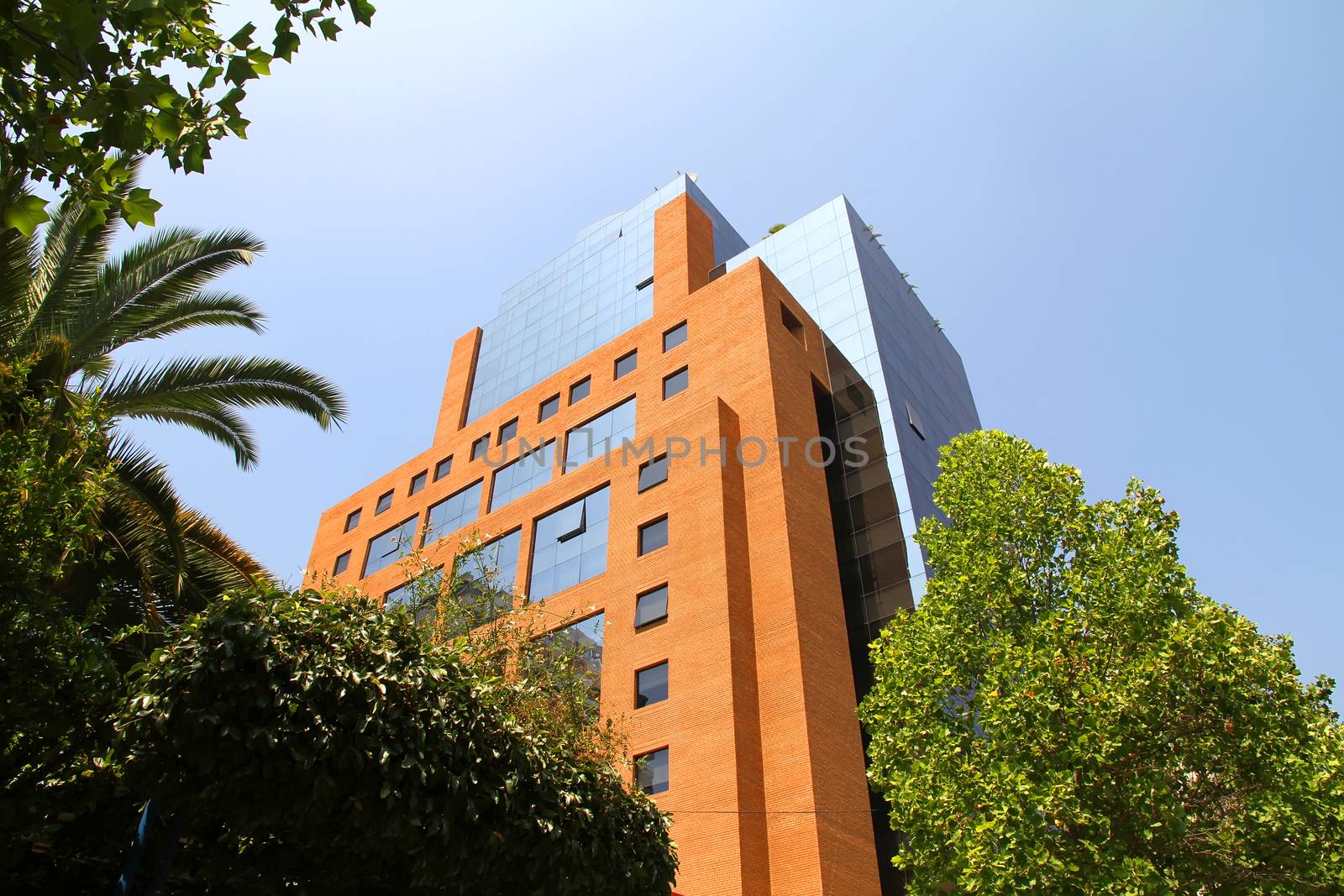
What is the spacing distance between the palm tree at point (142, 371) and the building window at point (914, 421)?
2453 centimetres

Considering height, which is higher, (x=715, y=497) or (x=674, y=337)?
(x=674, y=337)

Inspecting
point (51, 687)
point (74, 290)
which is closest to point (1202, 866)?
point (51, 687)

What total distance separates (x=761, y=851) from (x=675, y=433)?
42.8ft

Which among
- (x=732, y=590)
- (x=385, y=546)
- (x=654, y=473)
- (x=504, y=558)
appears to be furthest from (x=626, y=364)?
(x=385, y=546)

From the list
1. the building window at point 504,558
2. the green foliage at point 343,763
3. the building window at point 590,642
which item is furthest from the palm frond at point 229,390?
the building window at point 504,558

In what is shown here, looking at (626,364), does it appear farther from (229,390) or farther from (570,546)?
(229,390)

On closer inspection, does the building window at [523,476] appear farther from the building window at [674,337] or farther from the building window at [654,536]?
the building window at [654,536]

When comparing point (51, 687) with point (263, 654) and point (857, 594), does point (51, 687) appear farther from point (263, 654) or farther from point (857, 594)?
point (857, 594)

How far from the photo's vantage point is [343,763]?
26.7 feet

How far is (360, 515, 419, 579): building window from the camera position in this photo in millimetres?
38781

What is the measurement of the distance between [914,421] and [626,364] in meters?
11.7

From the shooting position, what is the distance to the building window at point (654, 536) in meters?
26.3

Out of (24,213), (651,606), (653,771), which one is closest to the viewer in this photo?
(24,213)

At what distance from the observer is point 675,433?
27.9 metres
